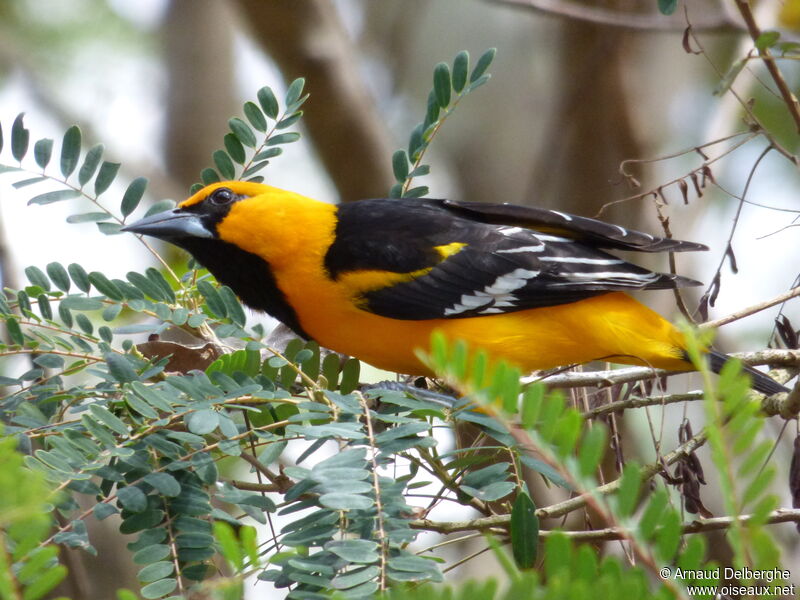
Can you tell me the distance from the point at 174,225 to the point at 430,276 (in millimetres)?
948

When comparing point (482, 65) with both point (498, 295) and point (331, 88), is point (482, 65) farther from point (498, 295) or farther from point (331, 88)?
point (331, 88)

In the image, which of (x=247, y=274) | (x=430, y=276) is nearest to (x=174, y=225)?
(x=247, y=274)

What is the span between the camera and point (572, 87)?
6320 millimetres

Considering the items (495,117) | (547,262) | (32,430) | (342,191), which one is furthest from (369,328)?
(495,117)

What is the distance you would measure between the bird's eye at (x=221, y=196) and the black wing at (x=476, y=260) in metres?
0.43

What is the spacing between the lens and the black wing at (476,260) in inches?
129

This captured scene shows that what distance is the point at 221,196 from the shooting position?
3414 mm

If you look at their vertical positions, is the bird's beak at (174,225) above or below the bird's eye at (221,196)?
below

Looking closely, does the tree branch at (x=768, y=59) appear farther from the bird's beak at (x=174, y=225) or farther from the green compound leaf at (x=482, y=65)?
the bird's beak at (x=174, y=225)

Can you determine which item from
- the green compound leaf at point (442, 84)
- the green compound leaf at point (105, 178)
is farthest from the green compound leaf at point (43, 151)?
the green compound leaf at point (442, 84)

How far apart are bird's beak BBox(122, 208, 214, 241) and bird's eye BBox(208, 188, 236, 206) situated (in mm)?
89

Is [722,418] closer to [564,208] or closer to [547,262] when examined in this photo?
[547,262]

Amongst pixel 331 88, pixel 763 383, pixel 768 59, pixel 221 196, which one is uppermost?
pixel 331 88

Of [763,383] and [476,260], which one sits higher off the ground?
[476,260]
